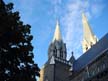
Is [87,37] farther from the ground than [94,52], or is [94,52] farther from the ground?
[87,37]

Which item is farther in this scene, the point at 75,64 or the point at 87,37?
the point at 87,37

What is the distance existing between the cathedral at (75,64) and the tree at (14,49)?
1489 centimetres

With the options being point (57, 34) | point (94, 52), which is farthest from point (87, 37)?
point (94, 52)

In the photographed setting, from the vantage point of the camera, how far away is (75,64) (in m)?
43.5

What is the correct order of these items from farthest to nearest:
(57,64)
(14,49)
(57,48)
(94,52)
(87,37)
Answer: (87,37) → (57,48) → (57,64) → (94,52) → (14,49)

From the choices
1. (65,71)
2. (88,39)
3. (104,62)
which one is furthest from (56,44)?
(104,62)

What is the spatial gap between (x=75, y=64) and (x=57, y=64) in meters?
2.99

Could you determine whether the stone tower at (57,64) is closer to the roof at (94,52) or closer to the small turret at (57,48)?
the small turret at (57,48)

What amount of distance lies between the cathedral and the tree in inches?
586

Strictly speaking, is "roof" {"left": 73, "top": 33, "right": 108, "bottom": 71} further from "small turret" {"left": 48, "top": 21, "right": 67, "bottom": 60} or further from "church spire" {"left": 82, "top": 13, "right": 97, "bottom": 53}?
"church spire" {"left": 82, "top": 13, "right": 97, "bottom": 53}

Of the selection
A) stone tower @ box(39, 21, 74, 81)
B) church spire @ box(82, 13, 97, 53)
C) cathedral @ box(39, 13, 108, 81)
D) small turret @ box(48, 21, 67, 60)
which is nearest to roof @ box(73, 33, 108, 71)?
cathedral @ box(39, 13, 108, 81)

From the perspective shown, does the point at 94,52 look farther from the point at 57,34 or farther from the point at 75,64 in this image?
the point at 57,34

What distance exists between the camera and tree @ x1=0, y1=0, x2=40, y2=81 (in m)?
13.2

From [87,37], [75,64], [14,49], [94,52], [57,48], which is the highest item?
[87,37]
